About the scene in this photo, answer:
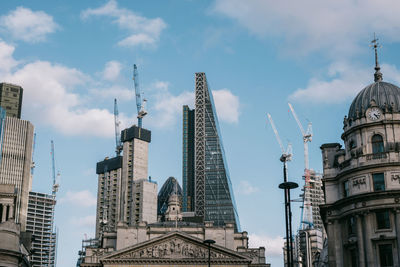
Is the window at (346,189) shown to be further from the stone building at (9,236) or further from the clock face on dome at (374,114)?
the stone building at (9,236)

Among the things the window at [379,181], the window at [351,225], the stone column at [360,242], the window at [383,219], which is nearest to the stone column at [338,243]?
A: the window at [351,225]

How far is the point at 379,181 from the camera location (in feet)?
207

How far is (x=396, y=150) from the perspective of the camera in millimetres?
63438

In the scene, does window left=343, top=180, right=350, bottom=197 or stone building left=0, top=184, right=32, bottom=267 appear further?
window left=343, top=180, right=350, bottom=197

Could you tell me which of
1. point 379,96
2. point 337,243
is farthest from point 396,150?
point 337,243

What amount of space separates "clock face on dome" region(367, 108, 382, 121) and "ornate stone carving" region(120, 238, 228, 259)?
45.2 metres

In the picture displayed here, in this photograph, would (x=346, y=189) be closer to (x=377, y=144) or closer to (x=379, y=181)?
(x=379, y=181)

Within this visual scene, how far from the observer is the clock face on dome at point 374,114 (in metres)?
66.1

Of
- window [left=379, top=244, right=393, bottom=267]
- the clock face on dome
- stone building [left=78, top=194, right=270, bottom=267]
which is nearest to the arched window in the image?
the clock face on dome

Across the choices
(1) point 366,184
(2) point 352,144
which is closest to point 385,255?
(1) point 366,184

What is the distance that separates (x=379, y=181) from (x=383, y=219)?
408 cm

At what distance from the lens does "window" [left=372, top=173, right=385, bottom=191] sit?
62719 mm

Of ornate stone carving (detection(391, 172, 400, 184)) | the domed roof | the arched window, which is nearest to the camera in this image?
ornate stone carving (detection(391, 172, 400, 184))

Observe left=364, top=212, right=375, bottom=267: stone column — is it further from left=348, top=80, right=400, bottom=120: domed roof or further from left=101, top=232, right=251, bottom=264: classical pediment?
left=101, top=232, right=251, bottom=264: classical pediment
